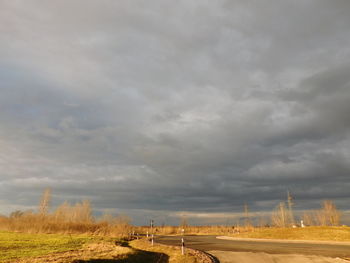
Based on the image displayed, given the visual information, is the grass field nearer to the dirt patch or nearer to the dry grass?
the dry grass

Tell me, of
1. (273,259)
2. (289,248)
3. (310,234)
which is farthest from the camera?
(310,234)

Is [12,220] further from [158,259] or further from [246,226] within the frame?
[246,226]

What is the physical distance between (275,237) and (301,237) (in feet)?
12.0

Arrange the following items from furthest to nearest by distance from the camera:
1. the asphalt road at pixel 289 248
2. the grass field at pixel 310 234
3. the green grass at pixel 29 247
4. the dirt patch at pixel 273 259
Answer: the grass field at pixel 310 234 < the asphalt road at pixel 289 248 < the green grass at pixel 29 247 < the dirt patch at pixel 273 259

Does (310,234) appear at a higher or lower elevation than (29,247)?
higher

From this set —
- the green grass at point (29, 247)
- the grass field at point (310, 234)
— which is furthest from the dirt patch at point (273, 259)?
the grass field at point (310, 234)

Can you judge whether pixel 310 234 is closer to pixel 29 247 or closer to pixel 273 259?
pixel 273 259

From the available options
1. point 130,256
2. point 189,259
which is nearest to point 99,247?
point 130,256

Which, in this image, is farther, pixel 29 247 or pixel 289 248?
pixel 29 247

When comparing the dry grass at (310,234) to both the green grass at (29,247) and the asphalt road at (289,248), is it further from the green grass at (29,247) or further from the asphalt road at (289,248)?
the green grass at (29,247)

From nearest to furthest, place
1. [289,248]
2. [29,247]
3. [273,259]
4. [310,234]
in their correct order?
1. [273,259]
2. [289,248]
3. [29,247]
4. [310,234]

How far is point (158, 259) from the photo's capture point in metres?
24.1

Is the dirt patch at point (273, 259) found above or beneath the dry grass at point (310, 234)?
beneath

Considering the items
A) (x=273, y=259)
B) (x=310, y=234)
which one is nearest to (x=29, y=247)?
(x=273, y=259)
